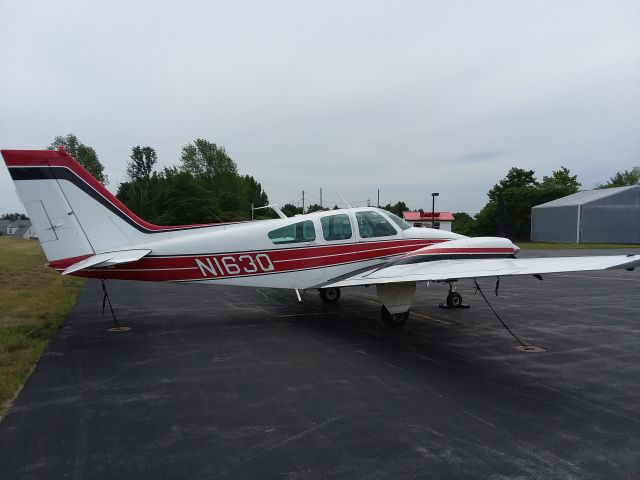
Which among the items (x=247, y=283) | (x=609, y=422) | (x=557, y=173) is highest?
(x=557, y=173)

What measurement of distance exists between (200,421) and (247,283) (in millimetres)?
4708

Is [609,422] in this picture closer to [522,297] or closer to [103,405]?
[103,405]

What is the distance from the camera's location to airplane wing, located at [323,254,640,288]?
6.68 metres

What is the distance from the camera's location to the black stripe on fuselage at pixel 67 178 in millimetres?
8047

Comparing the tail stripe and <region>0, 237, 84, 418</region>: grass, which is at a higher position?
the tail stripe

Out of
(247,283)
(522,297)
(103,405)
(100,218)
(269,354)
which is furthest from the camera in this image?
(522,297)

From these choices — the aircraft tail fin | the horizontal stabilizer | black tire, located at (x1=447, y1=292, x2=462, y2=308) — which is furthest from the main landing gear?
the aircraft tail fin

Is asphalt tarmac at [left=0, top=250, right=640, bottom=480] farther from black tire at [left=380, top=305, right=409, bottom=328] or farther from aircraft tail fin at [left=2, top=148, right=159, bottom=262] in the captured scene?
A: aircraft tail fin at [left=2, top=148, right=159, bottom=262]

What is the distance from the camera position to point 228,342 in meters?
8.12

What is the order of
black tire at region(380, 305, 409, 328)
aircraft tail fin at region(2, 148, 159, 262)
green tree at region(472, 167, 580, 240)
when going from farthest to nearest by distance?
green tree at region(472, 167, 580, 240), black tire at region(380, 305, 409, 328), aircraft tail fin at region(2, 148, 159, 262)

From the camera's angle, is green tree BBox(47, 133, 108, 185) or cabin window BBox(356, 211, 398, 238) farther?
green tree BBox(47, 133, 108, 185)

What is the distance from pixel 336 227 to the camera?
9.90m

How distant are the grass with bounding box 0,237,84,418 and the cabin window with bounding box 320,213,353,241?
5.85 meters

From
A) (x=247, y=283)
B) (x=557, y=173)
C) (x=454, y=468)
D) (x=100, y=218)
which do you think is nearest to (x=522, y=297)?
(x=247, y=283)
